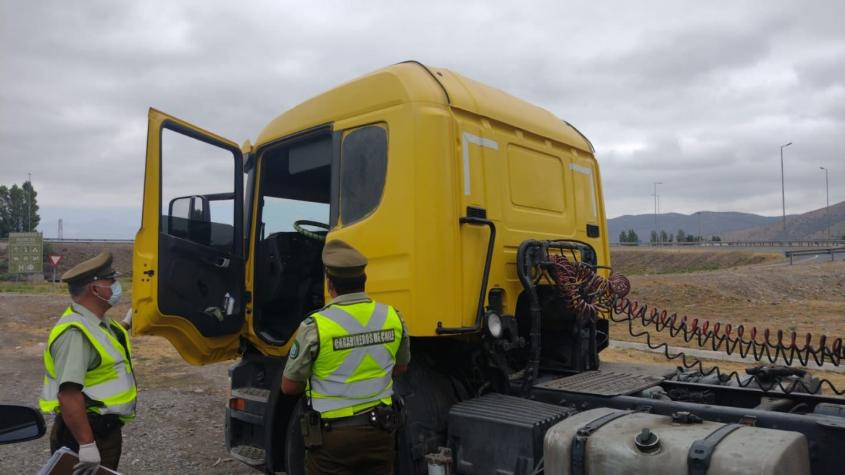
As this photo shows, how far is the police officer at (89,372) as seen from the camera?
9.02ft

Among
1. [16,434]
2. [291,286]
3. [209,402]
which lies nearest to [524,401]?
[291,286]

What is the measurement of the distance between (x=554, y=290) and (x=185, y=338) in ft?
8.04

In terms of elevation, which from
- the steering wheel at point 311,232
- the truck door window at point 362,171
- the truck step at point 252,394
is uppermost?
the truck door window at point 362,171

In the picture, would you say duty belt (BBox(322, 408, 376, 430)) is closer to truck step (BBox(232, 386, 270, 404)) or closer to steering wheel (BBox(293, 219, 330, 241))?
truck step (BBox(232, 386, 270, 404))

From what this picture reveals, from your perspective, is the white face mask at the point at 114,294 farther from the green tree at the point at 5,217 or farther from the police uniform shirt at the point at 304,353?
the green tree at the point at 5,217

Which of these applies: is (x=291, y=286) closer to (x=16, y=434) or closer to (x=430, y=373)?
(x=430, y=373)

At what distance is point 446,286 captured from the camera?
347 cm

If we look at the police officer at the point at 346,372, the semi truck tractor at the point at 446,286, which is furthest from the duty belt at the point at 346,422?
the semi truck tractor at the point at 446,286

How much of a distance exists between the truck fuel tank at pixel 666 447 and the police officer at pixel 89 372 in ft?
6.66

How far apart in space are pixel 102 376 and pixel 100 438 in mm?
303

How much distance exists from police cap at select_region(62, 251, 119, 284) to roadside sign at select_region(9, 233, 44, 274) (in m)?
39.5

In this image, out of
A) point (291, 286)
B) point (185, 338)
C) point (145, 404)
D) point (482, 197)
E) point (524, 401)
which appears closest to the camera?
point (524, 401)

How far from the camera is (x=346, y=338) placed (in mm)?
2803

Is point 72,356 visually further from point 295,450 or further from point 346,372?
point 295,450
